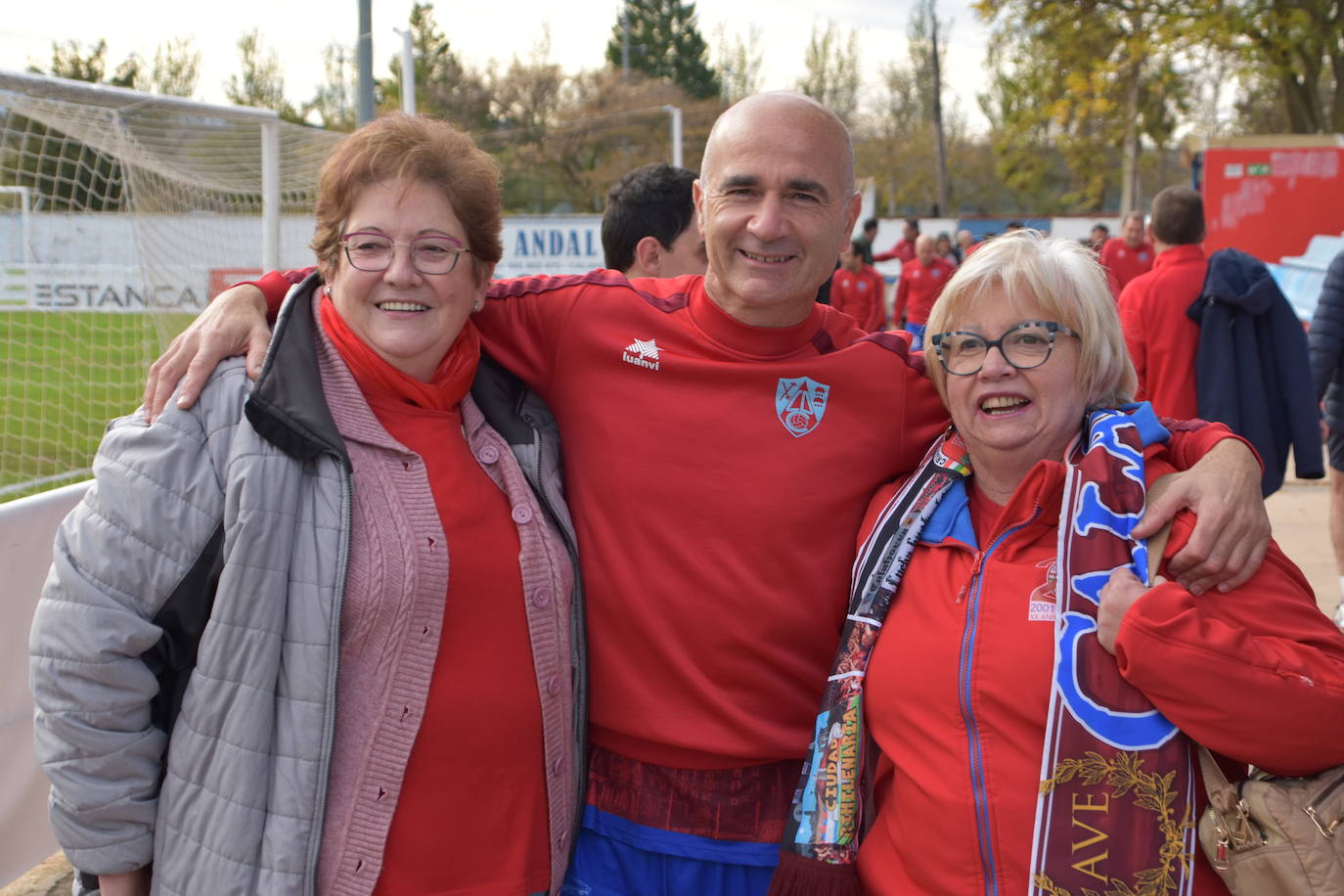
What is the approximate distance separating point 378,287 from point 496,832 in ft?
3.40

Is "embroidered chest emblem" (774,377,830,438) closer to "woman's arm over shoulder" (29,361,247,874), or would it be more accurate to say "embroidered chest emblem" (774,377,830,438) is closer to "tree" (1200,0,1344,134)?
"woman's arm over shoulder" (29,361,247,874)

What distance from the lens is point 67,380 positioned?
8516 mm

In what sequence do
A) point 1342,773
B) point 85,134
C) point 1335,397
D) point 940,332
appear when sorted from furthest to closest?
point 85,134
point 1335,397
point 940,332
point 1342,773

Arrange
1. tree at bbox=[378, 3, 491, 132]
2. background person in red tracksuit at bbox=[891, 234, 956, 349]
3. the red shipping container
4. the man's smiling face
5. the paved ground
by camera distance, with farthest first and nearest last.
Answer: tree at bbox=[378, 3, 491, 132] → the red shipping container → background person in red tracksuit at bbox=[891, 234, 956, 349] → the paved ground → the man's smiling face

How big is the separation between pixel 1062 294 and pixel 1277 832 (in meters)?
1.01

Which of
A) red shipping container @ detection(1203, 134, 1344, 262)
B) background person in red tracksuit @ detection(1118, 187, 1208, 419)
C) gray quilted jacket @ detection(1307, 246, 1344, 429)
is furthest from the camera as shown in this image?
red shipping container @ detection(1203, 134, 1344, 262)

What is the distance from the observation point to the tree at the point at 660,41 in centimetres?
5500

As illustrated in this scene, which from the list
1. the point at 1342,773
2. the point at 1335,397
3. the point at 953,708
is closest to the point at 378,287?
the point at 953,708

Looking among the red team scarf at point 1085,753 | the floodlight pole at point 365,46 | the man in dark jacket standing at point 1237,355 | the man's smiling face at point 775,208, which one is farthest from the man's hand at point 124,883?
the floodlight pole at point 365,46

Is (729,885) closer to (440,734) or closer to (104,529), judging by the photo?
(440,734)

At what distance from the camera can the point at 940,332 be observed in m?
2.33

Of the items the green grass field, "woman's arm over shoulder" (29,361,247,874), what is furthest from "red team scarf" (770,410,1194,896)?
the green grass field

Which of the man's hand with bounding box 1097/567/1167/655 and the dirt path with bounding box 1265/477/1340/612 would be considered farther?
the dirt path with bounding box 1265/477/1340/612

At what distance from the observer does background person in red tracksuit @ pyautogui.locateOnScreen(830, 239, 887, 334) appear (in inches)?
513
